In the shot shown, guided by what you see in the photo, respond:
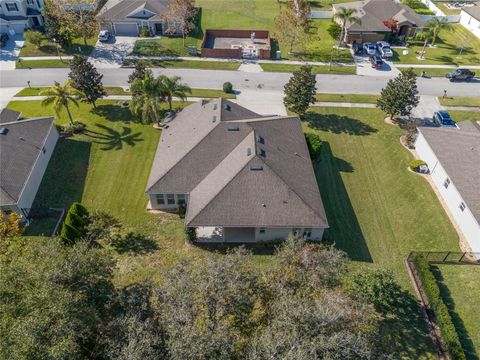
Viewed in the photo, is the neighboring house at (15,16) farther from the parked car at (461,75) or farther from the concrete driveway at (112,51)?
the parked car at (461,75)

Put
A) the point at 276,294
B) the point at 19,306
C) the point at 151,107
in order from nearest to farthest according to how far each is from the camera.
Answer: the point at 19,306
the point at 276,294
the point at 151,107

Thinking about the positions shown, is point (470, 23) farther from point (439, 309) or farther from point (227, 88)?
point (439, 309)

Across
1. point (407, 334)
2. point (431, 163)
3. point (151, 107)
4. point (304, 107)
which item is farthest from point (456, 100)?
Result: point (151, 107)

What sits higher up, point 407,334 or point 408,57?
point 408,57

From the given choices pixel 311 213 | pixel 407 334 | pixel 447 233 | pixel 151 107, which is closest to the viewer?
pixel 407 334

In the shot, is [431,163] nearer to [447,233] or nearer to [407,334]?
[447,233]

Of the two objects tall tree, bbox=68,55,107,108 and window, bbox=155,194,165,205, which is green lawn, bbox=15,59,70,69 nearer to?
tall tree, bbox=68,55,107,108

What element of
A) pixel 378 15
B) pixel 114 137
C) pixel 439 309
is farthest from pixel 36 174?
pixel 378 15
